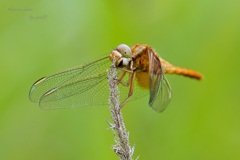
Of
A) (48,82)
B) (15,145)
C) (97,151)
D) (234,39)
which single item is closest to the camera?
(48,82)

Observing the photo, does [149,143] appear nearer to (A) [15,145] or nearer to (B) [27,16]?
(A) [15,145]

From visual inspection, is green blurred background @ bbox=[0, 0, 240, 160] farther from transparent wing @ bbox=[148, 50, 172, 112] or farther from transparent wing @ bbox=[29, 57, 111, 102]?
transparent wing @ bbox=[148, 50, 172, 112]

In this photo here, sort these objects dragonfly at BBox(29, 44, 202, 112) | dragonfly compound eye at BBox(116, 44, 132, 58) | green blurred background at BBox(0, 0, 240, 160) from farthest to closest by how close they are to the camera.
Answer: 1. green blurred background at BBox(0, 0, 240, 160)
2. dragonfly compound eye at BBox(116, 44, 132, 58)
3. dragonfly at BBox(29, 44, 202, 112)

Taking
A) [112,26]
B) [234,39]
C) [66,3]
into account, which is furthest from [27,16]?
[234,39]

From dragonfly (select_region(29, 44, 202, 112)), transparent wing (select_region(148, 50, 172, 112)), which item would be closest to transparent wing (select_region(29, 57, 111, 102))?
dragonfly (select_region(29, 44, 202, 112))

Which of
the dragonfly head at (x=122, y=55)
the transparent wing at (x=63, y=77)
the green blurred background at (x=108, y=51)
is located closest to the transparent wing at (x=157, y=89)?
the dragonfly head at (x=122, y=55)

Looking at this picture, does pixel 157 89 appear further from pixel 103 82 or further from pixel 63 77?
pixel 63 77

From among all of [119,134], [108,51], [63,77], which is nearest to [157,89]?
[63,77]
